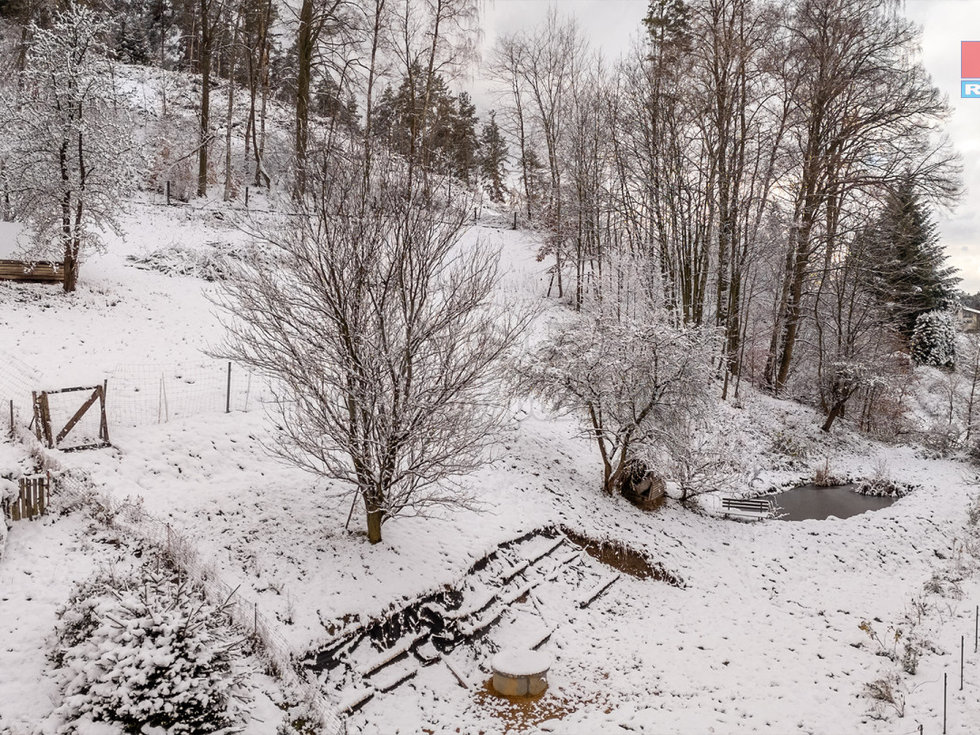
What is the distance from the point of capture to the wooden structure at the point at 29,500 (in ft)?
27.9

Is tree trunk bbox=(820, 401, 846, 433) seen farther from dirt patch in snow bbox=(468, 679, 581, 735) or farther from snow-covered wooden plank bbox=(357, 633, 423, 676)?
snow-covered wooden plank bbox=(357, 633, 423, 676)

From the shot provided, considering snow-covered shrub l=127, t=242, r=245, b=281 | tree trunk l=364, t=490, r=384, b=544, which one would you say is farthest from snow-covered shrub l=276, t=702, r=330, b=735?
snow-covered shrub l=127, t=242, r=245, b=281

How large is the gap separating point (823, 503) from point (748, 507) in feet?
8.93

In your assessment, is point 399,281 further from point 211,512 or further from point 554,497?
point 554,497

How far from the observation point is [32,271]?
17078mm

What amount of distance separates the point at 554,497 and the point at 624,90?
1529cm

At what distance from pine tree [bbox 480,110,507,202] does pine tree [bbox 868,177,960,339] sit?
2372 cm

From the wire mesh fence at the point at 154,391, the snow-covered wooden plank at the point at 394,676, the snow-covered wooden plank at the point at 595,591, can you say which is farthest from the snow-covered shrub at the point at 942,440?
the wire mesh fence at the point at 154,391

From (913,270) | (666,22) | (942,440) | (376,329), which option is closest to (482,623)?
(376,329)

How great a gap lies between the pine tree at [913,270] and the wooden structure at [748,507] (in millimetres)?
11266

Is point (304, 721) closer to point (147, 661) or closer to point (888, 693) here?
point (147, 661)

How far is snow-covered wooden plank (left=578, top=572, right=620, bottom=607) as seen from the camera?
10430 mm

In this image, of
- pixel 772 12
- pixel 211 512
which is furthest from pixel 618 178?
pixel 211 512

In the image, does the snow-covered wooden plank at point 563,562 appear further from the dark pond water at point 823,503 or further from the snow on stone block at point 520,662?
the dark pond water at point 823,503
